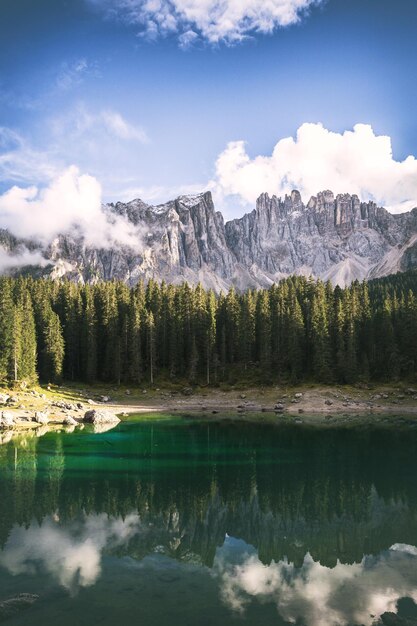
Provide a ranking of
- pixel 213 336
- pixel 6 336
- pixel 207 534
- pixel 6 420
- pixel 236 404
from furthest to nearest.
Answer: pixel 213 336
pixel 236 404
pixel 6 336
pixel 6 420
pixel 207 534

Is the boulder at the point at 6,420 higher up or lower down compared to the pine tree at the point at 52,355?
lower down

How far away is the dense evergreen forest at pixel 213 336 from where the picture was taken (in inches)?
3787

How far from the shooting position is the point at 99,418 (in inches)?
2509

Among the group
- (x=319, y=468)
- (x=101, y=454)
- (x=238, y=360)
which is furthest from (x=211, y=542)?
(x=238, y=360)

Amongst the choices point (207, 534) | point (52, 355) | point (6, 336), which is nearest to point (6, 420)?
point (6, 336)

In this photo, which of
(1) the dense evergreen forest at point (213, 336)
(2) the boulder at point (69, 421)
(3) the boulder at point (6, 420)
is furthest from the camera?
(1) the dense evergreen forest at point (213, 336)

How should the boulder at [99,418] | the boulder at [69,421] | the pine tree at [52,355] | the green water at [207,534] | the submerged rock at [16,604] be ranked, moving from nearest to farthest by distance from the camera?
the submerged rock at [16,604] < the green water at [207,534] < the boulder at [69,421] < the boulder at [99,418] < the pine tree at [52,355]

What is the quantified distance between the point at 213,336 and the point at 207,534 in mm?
79182

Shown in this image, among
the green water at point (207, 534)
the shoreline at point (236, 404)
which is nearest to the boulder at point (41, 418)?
the shoreline at point (236, 404)

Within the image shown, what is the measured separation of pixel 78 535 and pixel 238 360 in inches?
3420

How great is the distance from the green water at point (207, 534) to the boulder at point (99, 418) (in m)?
16.1

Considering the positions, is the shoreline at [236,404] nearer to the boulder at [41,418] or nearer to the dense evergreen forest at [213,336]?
the boulder at [41,418]

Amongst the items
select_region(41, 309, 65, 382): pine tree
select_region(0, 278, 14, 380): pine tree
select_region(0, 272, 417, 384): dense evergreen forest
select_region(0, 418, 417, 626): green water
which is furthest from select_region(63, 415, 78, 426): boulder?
select_region(41, 309, 65, 382): pine tree

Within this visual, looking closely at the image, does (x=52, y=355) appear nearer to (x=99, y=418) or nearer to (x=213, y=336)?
(x=213, y=336)
